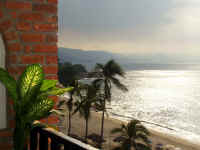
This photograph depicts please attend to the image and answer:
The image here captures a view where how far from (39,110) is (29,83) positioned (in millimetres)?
211

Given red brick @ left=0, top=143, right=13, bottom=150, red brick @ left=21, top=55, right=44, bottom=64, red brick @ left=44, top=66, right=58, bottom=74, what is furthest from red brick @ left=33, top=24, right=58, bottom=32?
red brick @ left=0, top=143, right=13, bottom=150

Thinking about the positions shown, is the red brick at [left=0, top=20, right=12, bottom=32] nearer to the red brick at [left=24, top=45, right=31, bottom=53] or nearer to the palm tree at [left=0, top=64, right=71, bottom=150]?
the red brick at [left=24, top=45, right=31, bottom=53]

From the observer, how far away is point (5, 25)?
2059 mm

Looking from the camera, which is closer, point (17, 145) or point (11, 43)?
point (17, 145)

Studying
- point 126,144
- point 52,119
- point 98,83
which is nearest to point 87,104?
point 98,83

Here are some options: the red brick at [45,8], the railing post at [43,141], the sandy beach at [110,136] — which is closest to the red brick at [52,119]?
the railing post at [43,141]

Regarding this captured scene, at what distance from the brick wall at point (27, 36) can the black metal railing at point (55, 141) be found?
0.46m

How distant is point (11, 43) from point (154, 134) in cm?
2662

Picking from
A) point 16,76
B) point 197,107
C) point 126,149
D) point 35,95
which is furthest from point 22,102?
point 197,107

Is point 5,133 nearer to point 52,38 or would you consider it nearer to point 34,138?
point 34,138

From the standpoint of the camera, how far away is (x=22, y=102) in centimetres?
160

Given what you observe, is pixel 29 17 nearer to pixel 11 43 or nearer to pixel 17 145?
pixel 11 43

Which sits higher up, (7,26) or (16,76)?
(7,26)

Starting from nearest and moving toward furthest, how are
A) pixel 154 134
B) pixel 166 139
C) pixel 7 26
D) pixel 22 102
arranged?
pixel 22 102
pixel 7 26
pixel 166 139
pixel 154 134
